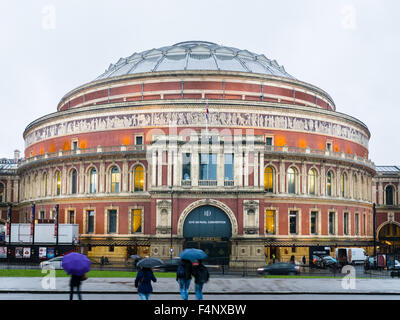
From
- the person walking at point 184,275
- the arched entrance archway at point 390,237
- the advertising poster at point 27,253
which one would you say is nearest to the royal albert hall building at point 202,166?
the advertising poster at point 27,253

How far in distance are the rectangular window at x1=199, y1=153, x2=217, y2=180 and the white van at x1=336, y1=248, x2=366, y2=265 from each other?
16.7 metres

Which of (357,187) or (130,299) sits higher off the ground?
(357,187)

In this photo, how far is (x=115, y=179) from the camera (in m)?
61.1

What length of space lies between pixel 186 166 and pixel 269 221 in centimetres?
1256

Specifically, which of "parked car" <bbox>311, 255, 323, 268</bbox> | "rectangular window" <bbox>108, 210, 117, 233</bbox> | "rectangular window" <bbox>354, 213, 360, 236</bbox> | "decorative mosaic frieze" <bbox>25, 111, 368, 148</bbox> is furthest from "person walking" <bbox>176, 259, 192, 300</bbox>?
"rectangular window" <bbox>354, 213, 360, 236</bbox>

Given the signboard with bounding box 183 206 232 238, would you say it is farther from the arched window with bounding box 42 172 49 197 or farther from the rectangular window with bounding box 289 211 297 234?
the arched window with bounding box 42 172 49 197

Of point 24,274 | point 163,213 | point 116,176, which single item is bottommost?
point 24,274

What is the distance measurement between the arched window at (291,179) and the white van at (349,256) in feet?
26.8

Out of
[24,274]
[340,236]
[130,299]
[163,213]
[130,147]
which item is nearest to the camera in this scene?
[130,299]

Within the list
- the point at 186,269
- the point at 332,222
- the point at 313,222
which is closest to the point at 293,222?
the point at 313,222

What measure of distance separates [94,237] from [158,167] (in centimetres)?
1353

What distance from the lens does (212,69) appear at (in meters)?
67.6
